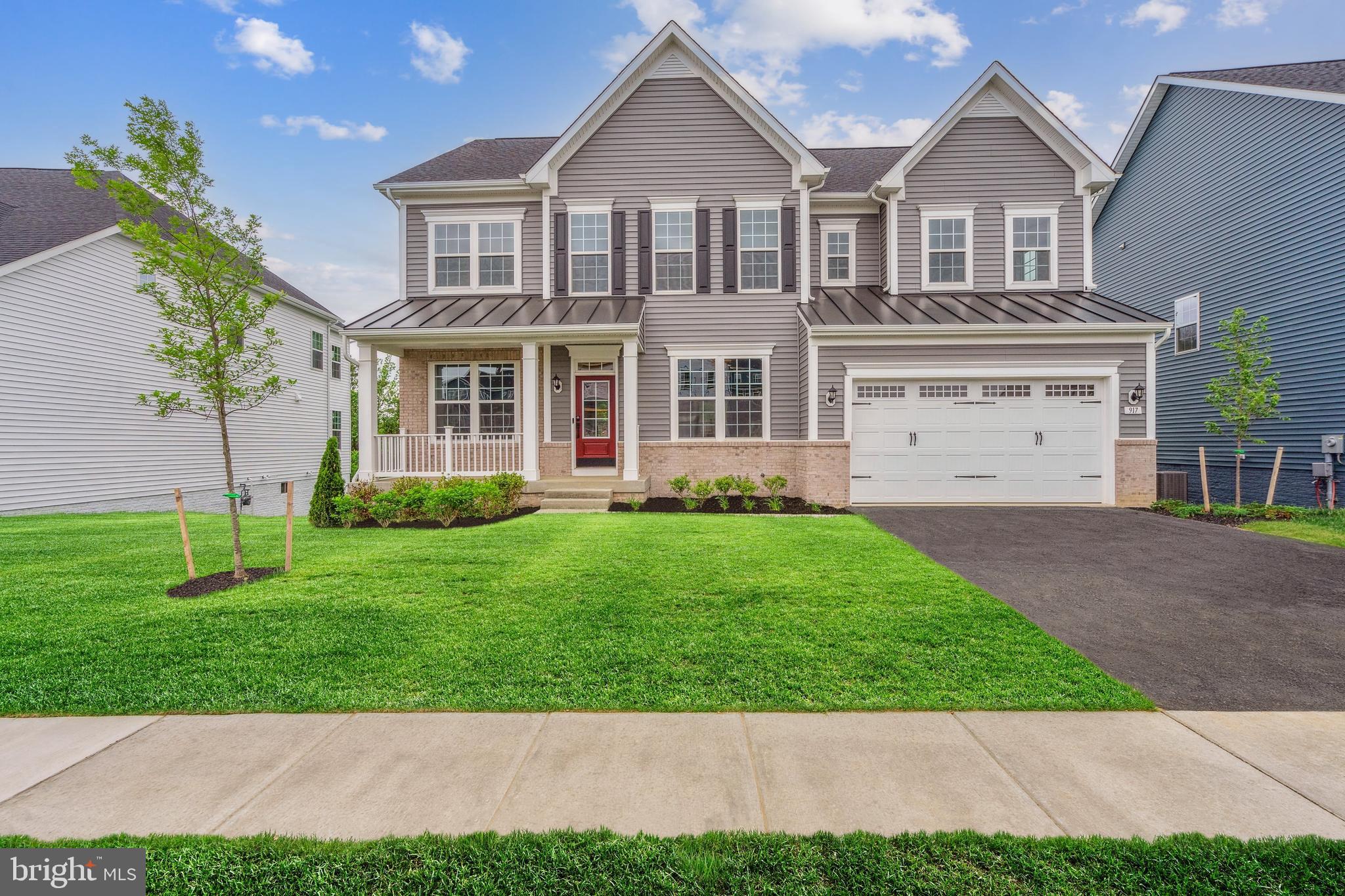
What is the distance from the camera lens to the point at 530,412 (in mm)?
11914

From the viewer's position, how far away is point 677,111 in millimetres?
12945

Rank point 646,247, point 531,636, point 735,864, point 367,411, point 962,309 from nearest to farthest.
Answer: point 735,864
point 531,636
point 367,411
point 962,309
point 646,247

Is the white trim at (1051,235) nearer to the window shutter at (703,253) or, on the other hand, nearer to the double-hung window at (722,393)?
the double-hung window at (722,393)

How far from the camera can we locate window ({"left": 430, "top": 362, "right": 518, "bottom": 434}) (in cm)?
1334

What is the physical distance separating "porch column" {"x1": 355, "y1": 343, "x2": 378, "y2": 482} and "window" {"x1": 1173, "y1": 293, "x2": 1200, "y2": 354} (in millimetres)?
19921

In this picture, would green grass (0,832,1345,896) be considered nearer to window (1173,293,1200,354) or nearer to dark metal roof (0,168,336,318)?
dark metal roof (0,168,336,318)

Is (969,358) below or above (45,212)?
below

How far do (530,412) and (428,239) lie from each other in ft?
17.3

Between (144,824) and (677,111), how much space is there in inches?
554

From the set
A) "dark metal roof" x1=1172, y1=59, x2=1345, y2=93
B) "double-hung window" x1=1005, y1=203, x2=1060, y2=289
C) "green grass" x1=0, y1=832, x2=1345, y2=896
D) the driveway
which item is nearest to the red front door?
the driveway

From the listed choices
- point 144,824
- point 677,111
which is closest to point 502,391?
point 677,111

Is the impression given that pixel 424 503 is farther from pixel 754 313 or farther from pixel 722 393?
pixel 754 313

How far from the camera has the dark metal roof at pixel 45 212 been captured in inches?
503

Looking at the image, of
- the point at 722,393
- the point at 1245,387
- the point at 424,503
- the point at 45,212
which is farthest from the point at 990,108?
the point at 45,212
